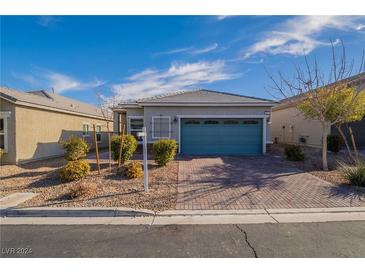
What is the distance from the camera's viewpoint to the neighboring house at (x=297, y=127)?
1562 cm

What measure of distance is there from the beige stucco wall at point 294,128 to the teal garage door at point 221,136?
4.27 meters

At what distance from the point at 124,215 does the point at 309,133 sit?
1658 centimetres

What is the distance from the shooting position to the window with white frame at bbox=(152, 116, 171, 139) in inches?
533

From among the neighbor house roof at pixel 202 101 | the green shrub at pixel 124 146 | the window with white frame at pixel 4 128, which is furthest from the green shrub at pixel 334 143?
the window with white frame at pixel 4 128

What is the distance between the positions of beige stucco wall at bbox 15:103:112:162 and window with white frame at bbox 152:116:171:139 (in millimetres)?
6166

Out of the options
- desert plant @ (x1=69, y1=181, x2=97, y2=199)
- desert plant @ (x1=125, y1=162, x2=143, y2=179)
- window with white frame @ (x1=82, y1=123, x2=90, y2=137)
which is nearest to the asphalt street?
desert plant @ (x1=69, y1=181, x2=97, y2=199)

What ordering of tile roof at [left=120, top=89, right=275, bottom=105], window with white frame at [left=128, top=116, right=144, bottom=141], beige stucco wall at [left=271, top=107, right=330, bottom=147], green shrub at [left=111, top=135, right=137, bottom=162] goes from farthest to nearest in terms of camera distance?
beige stucco wall at [left=271, top=107, right=330, bottom=147]
window with white frame at [left=128, top=116, right=144, bottom=141]
tile roof at [left=120, top=89, right=275, bottom=105]
green shrub at [left=111, top=135, right=137, bottom=162]

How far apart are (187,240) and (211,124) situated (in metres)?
10.1

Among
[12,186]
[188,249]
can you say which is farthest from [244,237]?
[12,186]

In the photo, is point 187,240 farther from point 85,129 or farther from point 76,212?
point 85,129

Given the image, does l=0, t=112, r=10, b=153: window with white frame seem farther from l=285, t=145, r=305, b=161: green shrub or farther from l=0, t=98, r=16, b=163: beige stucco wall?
l=285, t=145, r=305, b=161: green shrub

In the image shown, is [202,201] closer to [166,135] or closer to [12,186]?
[12,186]

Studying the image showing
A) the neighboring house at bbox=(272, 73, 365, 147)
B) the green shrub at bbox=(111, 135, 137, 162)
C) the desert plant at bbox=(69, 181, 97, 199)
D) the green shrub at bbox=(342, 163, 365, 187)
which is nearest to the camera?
the desert plant at bbox=(69, 181, 97, 199)

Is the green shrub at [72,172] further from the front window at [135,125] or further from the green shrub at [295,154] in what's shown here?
the green shrub at [295,154]
